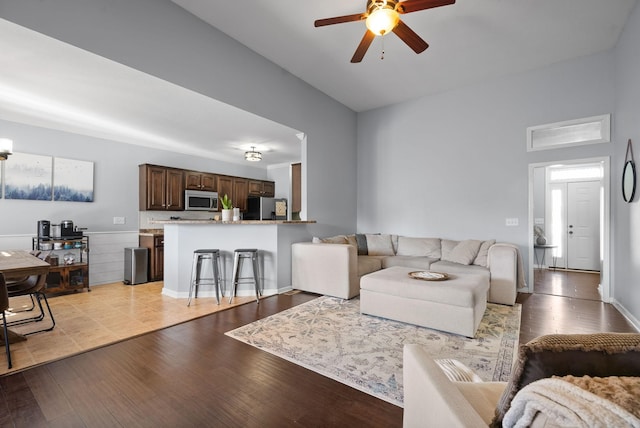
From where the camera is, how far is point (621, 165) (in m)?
3.63

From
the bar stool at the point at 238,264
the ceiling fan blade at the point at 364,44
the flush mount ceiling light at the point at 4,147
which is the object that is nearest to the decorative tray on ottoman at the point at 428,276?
the bar stool at the point at 238,264

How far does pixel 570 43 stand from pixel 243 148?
542 centimetres

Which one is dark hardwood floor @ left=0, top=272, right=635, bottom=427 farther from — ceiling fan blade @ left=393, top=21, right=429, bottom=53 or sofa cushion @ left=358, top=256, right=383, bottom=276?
ceiling fan blade @ left=393, top=21, right=429, bottom=53

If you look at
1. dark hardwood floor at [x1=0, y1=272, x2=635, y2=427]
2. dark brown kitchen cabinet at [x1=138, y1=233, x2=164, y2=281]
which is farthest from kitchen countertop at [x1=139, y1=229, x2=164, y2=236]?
dark hardwood floor at [x1=0, y1=272, x2=635, y2=427]

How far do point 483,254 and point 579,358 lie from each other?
4.08 metres

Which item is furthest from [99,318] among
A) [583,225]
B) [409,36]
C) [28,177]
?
[583,225]

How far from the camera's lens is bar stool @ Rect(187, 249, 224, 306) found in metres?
3.90

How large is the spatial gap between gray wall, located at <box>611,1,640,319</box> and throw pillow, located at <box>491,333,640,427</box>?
351 centimetres

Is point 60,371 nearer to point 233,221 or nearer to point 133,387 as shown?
point 133,387

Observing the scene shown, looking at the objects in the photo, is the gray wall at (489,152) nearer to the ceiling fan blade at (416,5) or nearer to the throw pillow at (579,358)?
the ceiling fan blade at (416,5)

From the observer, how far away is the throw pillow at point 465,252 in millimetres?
4363

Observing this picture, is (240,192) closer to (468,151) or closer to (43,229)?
(43,229)

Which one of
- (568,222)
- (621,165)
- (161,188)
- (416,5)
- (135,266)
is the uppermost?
(416,5)

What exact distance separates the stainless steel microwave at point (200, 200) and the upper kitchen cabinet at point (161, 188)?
115 mm
